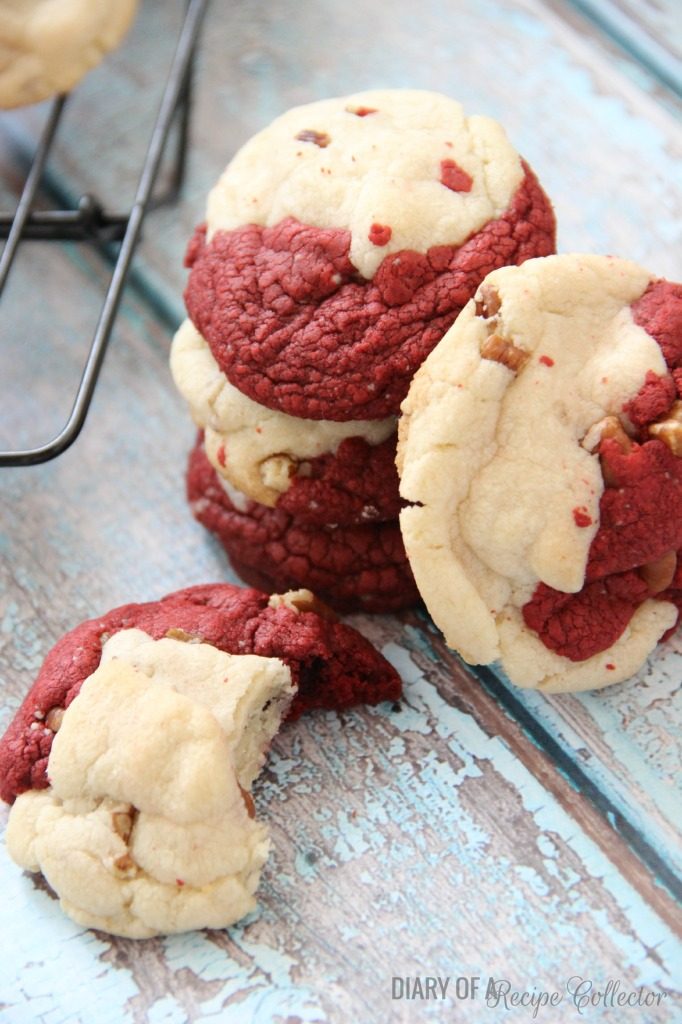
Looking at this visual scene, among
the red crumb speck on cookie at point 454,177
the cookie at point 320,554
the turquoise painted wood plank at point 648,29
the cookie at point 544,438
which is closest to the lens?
the cookie at point 544,438

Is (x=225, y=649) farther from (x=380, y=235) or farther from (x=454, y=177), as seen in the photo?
(x=454, y=177)

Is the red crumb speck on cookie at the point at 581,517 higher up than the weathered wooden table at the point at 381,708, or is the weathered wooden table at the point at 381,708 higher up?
the red crumb speck on cookie at the point at 581,517

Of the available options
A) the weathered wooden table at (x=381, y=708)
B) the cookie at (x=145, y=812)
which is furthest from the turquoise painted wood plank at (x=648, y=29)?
the cookie at (x=145, y=812)

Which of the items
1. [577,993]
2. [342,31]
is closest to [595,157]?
[342,31]

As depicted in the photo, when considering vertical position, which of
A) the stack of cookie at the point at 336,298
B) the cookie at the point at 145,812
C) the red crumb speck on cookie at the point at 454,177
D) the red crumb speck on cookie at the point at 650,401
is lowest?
the cookie at the point at 145,812

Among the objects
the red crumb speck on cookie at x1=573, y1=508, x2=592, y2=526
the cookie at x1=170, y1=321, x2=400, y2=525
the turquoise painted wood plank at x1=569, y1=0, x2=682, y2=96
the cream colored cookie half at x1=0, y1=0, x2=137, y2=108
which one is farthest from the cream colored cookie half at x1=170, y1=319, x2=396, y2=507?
the turquoise painted wood plank at x1=569, y1=0, x2=682, y2=96

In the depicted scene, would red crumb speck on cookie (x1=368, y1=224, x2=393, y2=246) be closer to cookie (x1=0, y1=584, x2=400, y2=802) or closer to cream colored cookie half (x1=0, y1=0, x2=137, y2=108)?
cookie (x1=0, y1=584, x2=400, y2=802)

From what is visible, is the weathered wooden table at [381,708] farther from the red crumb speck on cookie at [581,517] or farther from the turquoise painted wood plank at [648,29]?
the red crumb speck on cookie at [581,517]
